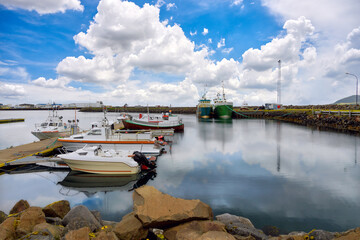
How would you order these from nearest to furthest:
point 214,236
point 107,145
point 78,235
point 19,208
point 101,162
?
point 214,236, point 78,235, point 19,208, point 101,162, point 107,145

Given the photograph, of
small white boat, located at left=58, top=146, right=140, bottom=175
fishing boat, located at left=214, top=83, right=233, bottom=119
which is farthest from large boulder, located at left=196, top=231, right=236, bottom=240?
fishing boat, located at left=214, top=83, right=233, bottom=119

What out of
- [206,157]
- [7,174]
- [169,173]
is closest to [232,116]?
[206,157]

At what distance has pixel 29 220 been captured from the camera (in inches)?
228

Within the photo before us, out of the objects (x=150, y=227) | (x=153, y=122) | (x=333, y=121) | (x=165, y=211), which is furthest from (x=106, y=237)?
(x=333, y=121)

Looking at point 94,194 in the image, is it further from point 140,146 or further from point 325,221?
point 325,221

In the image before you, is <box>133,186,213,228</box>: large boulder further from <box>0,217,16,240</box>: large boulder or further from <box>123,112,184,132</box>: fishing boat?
<box>123,112,184,132</box>: fishing boat

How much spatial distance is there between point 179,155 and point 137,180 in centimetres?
758

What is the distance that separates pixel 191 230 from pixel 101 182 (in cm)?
912

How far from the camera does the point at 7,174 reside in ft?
45.0

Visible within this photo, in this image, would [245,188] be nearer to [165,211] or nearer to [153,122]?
[165,211]

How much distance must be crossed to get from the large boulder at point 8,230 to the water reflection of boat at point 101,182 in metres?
5.66

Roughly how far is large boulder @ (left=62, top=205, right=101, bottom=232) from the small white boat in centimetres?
654

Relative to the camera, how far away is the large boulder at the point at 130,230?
17.5 ft

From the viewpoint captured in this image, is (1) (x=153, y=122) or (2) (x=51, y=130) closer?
(2) (x=51, y=130)
